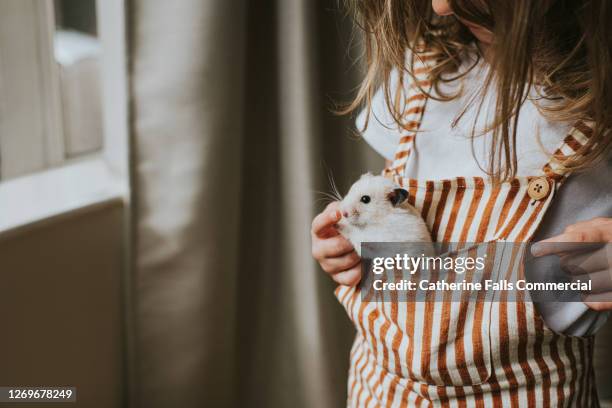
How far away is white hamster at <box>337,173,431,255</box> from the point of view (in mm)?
551

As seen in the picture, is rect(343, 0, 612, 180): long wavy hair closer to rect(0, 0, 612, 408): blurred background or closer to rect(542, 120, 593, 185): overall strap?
rect(542, 120, 593, 185): overall strap

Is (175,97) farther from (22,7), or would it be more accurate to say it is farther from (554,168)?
(554,168)

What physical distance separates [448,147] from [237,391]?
0.61 meters

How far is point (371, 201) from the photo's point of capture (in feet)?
1.83

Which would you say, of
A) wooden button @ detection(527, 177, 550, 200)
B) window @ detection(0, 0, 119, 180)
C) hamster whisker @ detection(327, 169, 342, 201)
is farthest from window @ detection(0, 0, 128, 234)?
wooden button @ detection(527, 177, 550, 200)

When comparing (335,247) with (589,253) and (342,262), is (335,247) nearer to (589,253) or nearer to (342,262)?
(342,262)

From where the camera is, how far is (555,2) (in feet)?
1.77

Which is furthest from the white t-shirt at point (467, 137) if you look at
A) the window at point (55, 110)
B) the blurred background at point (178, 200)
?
the window at point (55, 110)

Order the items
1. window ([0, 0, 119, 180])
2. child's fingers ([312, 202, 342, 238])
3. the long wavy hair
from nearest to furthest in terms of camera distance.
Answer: the long wavy hair → child's fingers ([312, 202, 342, 238]) → window ([0, 0, 119, 180])

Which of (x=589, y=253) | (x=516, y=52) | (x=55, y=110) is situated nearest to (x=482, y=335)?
(x=589, y=253)

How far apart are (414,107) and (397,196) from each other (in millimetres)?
146

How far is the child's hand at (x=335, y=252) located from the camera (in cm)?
60

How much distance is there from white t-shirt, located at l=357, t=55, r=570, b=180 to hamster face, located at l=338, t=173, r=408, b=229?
0.29 ft

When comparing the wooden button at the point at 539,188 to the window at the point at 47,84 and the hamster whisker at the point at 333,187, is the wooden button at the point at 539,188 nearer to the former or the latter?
the hamster whisker at the point at 333,187
